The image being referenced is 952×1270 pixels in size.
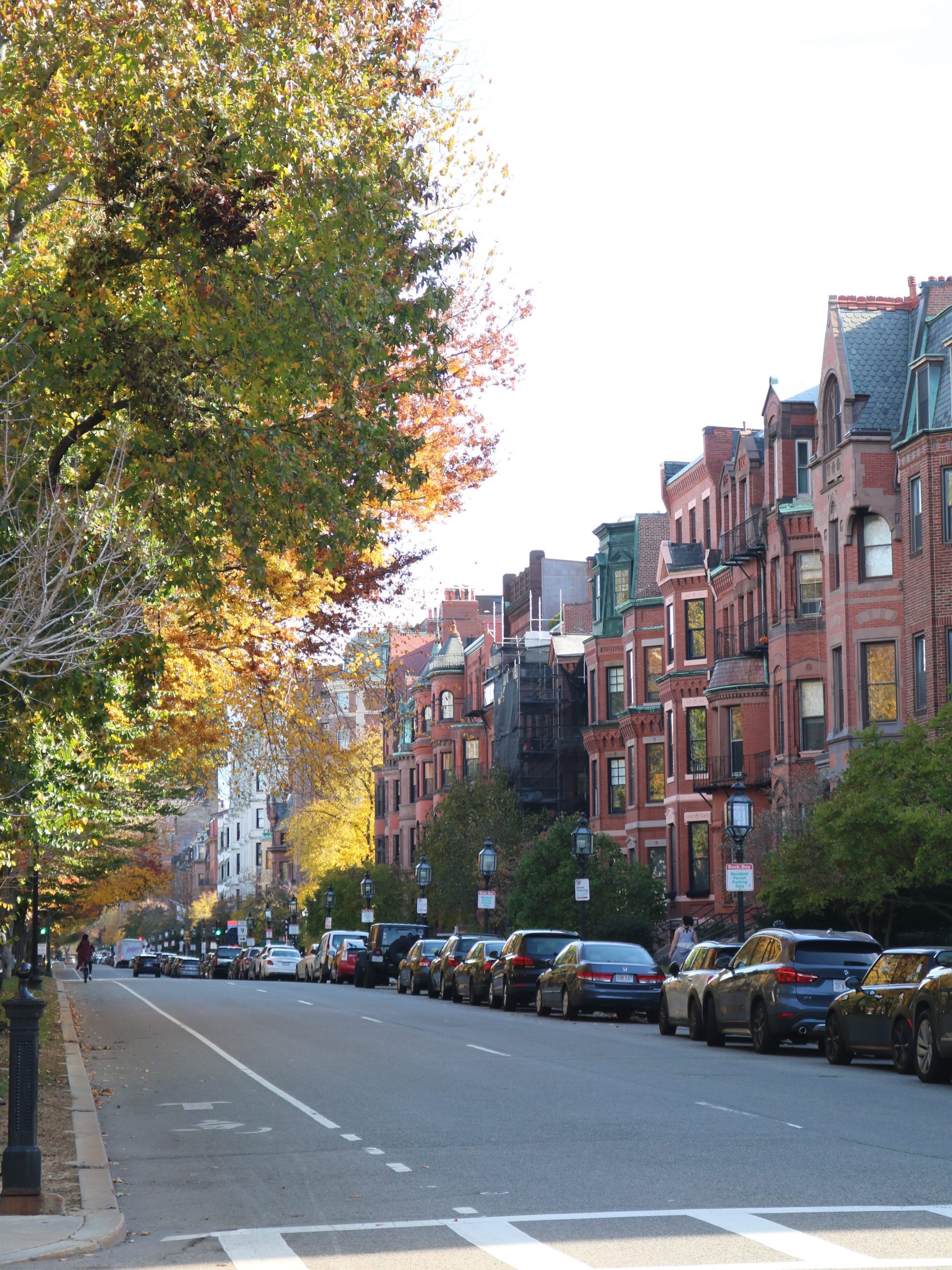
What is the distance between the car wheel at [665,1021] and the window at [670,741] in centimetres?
2684

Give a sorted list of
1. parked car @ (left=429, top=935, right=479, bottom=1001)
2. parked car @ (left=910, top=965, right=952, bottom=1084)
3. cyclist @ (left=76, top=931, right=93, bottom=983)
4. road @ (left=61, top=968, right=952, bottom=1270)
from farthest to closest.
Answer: cyclist @ (left=76, top=931, right=93, bottom=983)
parked car @ (left=429, top=935, right=479, bottom=1001)
parked car @ (left=910, top=965, right=952, bottom=1084)
road @ (left=61, top=968, right=952, bottom=1270)

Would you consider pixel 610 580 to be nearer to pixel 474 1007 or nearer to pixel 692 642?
pixel 692 642

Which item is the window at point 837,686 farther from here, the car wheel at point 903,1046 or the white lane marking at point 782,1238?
the white lane marking at point 782,1238

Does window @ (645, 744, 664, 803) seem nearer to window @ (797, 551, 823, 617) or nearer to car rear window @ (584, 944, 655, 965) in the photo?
window @ (797, 551, 823, 617)

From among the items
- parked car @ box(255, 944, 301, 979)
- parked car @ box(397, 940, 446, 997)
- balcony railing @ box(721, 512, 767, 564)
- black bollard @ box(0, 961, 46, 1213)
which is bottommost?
parked car @ box(255, 944, 301, 979)

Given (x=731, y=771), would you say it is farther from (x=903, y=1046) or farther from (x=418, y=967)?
(x=903, y=1046)

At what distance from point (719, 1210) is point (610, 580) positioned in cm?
5327

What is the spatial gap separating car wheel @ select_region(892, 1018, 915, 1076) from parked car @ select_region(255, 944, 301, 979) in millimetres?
48012

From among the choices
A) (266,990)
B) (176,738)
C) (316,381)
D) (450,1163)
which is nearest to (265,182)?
(316,381)

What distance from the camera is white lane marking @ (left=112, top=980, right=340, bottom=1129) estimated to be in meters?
15.4

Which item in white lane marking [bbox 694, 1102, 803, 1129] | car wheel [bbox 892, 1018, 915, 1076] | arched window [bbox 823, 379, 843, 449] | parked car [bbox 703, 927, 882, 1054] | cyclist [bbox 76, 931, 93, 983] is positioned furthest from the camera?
cyclist [bbox 76, 931, 93, 983]

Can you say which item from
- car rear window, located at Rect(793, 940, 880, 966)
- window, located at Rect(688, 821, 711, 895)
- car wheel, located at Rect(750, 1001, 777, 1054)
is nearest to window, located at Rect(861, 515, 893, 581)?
window, located at Rect(688, 821, 711, 895)

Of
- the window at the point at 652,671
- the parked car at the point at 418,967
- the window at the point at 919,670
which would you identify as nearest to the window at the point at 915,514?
the window at the point at 919,670

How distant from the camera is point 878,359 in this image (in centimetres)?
4344
